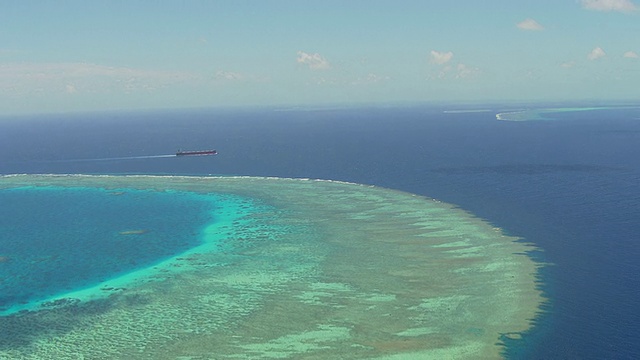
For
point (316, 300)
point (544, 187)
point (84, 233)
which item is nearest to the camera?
point (316, 300)

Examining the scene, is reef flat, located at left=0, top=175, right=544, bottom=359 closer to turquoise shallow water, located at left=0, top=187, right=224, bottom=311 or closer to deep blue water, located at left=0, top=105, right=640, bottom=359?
deep blue water, located at left=0, top=105, right=640, bottom=359

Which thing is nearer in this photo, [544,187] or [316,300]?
[316,300]

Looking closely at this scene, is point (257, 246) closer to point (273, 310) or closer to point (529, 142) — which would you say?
point (273, 310)

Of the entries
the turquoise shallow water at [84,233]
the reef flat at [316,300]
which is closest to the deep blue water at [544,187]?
the reef flat at [316,300]

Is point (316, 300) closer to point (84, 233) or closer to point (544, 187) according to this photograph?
point (84, 233)

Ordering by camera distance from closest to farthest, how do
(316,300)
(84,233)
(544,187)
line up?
(316,300) < (84,233) < (544,187)

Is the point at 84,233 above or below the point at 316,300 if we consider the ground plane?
above

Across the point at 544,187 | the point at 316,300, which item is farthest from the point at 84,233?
the point at 544,187

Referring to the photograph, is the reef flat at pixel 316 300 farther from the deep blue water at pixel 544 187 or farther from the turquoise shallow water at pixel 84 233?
the turquoise shallow water at pixel 84 233
